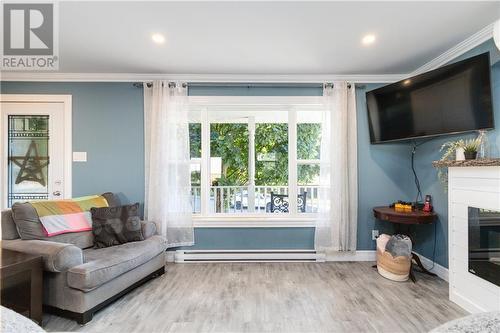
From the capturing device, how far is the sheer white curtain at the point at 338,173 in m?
3.15

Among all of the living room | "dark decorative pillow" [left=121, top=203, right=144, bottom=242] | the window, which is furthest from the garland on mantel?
"dark decorative pillow" [left=121, top=203, right=144, bottom=242]

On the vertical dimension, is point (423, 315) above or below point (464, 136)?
below

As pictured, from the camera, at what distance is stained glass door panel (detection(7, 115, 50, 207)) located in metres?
3.15

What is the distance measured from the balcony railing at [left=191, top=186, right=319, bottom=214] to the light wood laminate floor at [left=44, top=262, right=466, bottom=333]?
32.7 inches

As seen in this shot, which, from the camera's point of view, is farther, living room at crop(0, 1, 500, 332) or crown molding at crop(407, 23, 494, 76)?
crown molding at crop(407, 23, 494, 76)

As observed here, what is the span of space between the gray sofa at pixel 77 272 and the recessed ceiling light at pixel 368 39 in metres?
3.04

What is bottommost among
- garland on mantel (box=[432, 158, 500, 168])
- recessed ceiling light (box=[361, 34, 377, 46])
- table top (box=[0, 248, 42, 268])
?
table top (box=[0, 248, 42, 268])

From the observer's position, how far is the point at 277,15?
6.46ft

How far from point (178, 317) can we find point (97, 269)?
77 cm

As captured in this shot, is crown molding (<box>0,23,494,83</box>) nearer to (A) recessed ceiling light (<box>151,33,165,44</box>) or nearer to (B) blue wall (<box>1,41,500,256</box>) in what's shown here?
(B) blue wall (<box>1,41,500,256</box>)

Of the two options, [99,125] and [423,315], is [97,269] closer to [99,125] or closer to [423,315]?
[99,125]

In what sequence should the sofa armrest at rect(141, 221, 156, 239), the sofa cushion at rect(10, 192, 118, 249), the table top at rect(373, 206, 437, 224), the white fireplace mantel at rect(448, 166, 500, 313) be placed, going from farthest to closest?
the sofa armrest at rect(141, 221, 156, 239), the table top at rect(373, 206, 437, 224), the sofa cushion at rect(10, 192, 118, 249), the white fireplace mantel at rect(448, 166, 500, 313)

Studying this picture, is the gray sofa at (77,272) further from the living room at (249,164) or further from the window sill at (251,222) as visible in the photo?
the window sill at (251,222)

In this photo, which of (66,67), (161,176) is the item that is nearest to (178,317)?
(161,176)
